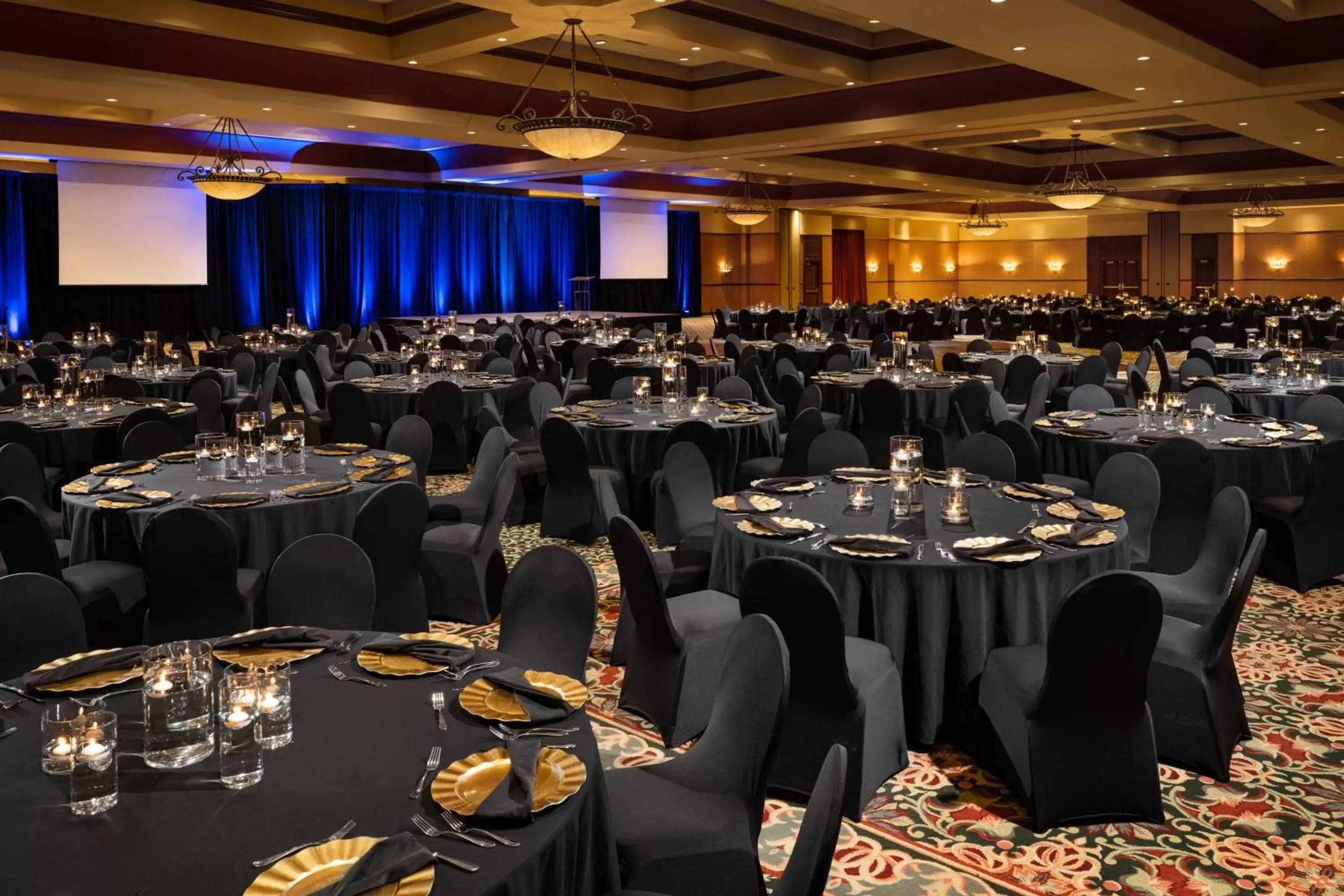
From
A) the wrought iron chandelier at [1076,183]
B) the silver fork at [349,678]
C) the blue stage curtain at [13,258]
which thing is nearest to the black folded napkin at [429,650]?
the silver fork at [349,678]

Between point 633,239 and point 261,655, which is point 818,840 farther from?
point 633,239

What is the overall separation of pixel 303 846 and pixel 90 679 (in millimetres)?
1005

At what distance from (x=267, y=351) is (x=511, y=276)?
34.4 ft

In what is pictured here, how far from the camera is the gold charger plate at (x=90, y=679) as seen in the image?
2.48 m

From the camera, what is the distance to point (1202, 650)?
3.59 metres

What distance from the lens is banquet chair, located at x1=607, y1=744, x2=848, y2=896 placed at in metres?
1.70

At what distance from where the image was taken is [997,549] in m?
3.70

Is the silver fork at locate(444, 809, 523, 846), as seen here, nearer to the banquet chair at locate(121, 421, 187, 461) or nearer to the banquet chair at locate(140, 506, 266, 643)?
the banquet chair at locate(140, 506, 266, 643)

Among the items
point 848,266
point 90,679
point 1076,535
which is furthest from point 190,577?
point 848,266

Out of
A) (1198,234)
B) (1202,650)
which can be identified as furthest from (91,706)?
(1198,234)

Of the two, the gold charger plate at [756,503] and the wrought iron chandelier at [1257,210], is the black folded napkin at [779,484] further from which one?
the wrought iron chandelier at [1257,210]

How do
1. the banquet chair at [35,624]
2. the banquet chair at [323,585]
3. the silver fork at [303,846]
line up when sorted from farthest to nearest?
the banquet chair at [323,585] < the banquet chair at [35,624] < the silver fork at [303,846]

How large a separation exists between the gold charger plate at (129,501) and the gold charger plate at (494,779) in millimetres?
2947

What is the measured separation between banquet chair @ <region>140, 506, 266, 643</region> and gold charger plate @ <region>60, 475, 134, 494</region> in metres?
1.05
